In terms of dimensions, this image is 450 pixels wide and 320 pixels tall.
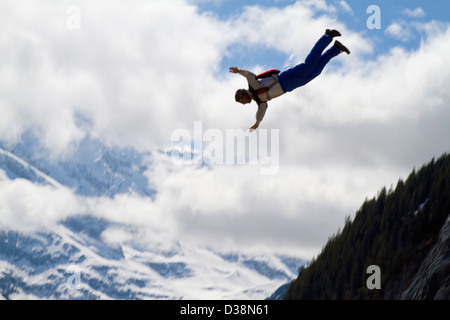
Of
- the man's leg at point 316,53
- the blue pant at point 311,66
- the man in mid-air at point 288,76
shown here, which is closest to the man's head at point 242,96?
the man in mid-air at point 288,76

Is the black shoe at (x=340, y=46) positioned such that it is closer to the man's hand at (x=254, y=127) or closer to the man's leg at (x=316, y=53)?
the man's leg at (x=316, y=53)

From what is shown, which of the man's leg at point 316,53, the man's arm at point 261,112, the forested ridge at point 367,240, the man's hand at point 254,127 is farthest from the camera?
the forested ridge at point 367,240

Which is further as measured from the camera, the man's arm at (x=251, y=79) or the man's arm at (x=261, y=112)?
the man's arm at (x=261, y=112)

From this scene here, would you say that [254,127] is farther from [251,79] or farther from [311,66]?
[311,66]

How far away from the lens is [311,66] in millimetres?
21047

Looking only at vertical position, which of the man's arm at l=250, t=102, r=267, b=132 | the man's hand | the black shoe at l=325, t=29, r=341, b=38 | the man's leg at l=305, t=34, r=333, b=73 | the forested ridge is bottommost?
the man's hand

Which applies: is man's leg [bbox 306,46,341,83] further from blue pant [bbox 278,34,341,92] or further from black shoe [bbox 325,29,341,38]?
black shoe [bbox 325,29,341,38]

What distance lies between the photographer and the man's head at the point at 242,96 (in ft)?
70.2

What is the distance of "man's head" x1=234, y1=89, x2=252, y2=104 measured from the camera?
70.2 ft

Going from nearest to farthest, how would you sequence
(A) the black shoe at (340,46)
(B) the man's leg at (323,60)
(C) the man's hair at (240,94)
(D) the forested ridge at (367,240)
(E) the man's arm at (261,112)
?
1. (A) the black shoe at (340,46)
2. (B) the man's leg at (323,60)
3. (C) the man's hair at (240,94)
4. (E) the man's arm at (261,112)
5. (D) the forested ridge at (367,240)

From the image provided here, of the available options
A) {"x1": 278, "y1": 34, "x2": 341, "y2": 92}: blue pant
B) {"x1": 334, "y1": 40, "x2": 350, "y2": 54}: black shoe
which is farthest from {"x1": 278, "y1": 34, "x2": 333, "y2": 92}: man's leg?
{"x1": 334, "y1": 40, "x2": 350, "y2": 54}: black shoe

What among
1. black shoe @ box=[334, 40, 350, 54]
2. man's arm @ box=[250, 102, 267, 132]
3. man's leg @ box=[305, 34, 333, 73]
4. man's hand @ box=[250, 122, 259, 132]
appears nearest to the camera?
black shoe @ box=[334, 40, 350, 54]

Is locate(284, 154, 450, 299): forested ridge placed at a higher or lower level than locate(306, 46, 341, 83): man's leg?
higher
